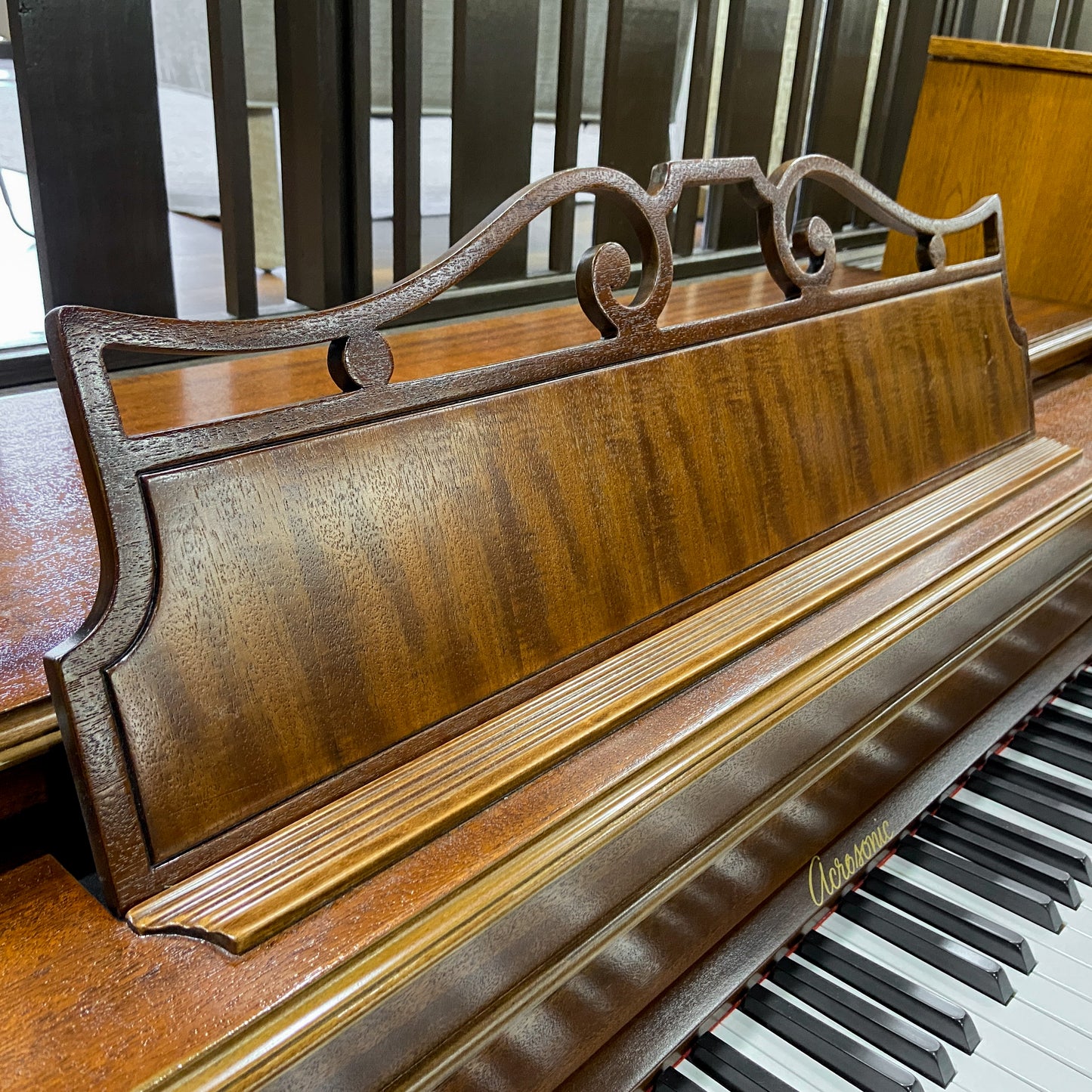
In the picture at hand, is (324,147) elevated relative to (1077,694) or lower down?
elevated

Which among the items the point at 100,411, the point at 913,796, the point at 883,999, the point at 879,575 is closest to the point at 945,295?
the point at 879,575

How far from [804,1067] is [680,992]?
0.48ft

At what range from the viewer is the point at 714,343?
1.13 metres

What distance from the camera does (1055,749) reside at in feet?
5.29

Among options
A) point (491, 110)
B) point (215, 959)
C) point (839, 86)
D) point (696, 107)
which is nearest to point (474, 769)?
point (215, 959)

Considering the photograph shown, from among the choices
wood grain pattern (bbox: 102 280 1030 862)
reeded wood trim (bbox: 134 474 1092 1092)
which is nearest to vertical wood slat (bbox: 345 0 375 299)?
wood grain pattern (bbox: 102 280 1030 862)

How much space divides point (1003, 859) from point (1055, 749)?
34 centimetres

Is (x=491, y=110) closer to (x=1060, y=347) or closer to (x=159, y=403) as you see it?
(x=159, y=403)

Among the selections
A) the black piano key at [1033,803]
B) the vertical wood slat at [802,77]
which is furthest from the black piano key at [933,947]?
the vertical wood slat at [802,77]

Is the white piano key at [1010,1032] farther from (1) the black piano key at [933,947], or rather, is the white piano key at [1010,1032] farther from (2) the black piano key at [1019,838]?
(2) the black piano key at [1019,838]

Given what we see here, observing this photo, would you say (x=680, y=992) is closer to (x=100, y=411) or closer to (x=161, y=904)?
(x=161, y=904)

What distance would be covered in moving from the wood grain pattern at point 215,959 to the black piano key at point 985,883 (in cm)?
54

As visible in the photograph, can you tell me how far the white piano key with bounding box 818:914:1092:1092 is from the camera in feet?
3.51

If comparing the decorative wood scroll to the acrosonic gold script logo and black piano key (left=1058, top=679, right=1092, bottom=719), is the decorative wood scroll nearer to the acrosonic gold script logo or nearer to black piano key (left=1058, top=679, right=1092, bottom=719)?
the acrosonic gold script logo
